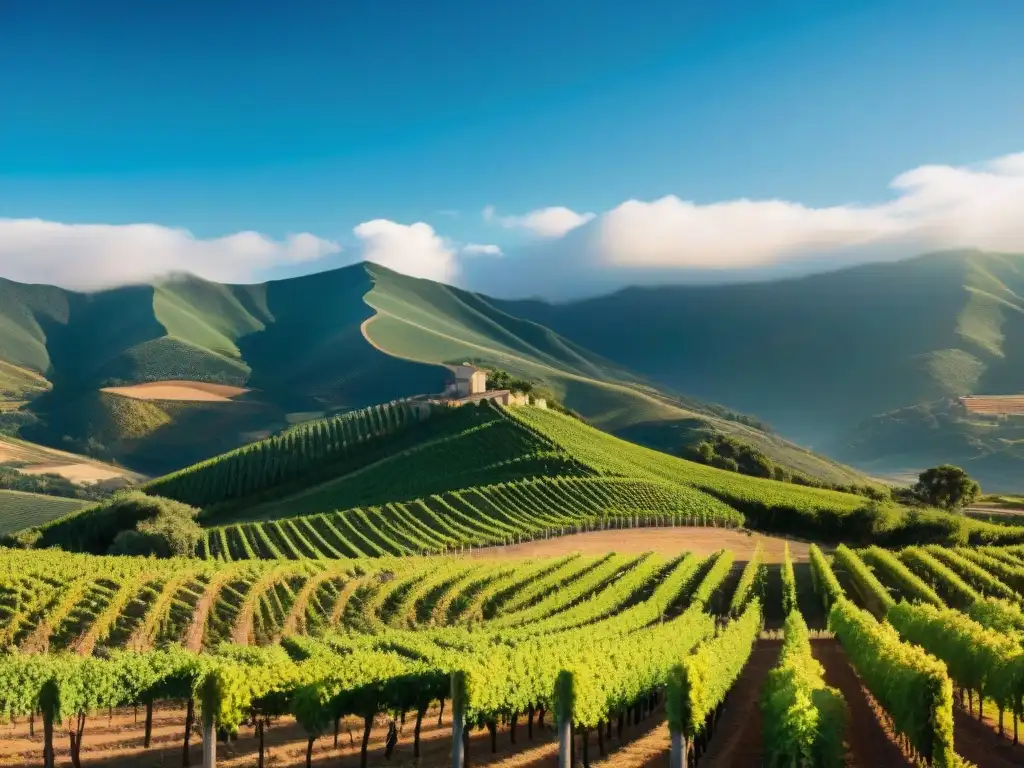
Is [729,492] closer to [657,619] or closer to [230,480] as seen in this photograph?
[657,619]

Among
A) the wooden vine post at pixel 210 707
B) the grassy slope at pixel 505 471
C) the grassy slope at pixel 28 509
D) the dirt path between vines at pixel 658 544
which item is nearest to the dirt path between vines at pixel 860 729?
the wooden vine post at pixel 210 707

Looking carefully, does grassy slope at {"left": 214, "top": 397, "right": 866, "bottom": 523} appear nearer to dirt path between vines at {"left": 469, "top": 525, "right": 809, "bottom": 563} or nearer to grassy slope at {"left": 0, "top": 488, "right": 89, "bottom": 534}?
dirt path between vines at {"left": 469, "top": 525, "right": 809, "bottom": 563}

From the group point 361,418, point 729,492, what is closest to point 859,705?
point 729,492

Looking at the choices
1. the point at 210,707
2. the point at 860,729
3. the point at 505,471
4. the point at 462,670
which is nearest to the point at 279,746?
the point at 210,707

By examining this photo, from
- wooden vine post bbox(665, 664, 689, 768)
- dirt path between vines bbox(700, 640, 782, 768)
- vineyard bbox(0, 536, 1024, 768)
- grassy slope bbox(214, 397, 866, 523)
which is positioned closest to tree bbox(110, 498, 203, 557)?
vineyard bbox(0, 536, 1024, 768)

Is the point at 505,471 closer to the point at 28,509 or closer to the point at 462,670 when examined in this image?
the point at 28,509

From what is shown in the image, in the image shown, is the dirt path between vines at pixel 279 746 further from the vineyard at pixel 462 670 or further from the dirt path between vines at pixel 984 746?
the dirt path between vines at pixel 984 746
